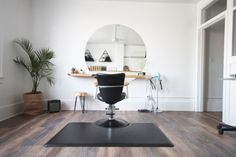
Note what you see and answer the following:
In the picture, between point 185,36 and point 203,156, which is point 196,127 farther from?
point 185,36

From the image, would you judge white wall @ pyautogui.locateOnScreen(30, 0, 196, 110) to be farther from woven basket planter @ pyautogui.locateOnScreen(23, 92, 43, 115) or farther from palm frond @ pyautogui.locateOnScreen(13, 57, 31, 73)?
palm frond @ pyautogui.locateOnScreen(13, 57, 31, 73)

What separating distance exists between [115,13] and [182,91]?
264 cm

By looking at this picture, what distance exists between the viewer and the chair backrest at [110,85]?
2498mm

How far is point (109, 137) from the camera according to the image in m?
2.14

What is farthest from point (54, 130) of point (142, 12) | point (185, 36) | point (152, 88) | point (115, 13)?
point (185, 36)

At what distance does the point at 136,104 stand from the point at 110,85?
179cm

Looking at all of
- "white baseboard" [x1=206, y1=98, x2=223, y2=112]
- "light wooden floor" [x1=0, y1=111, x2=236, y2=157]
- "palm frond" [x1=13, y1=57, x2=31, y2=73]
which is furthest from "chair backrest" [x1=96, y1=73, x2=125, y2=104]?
"white baseboard" [x1=206, y1=98, x2=223, y2=112]

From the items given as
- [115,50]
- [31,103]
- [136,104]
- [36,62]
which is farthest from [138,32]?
[31,103]

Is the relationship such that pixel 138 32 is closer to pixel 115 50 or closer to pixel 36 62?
pixel 115 50

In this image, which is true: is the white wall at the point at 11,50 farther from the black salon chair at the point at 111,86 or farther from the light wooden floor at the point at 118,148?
the black salon chair at the point at 111,86

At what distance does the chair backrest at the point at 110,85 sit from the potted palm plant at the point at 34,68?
1.80 m

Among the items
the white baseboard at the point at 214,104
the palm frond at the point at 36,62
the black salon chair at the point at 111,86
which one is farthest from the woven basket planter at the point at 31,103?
the white baseboard at the point at 214,104

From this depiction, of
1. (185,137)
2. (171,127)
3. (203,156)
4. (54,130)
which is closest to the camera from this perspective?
(203,156)

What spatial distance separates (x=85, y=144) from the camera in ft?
6.36
